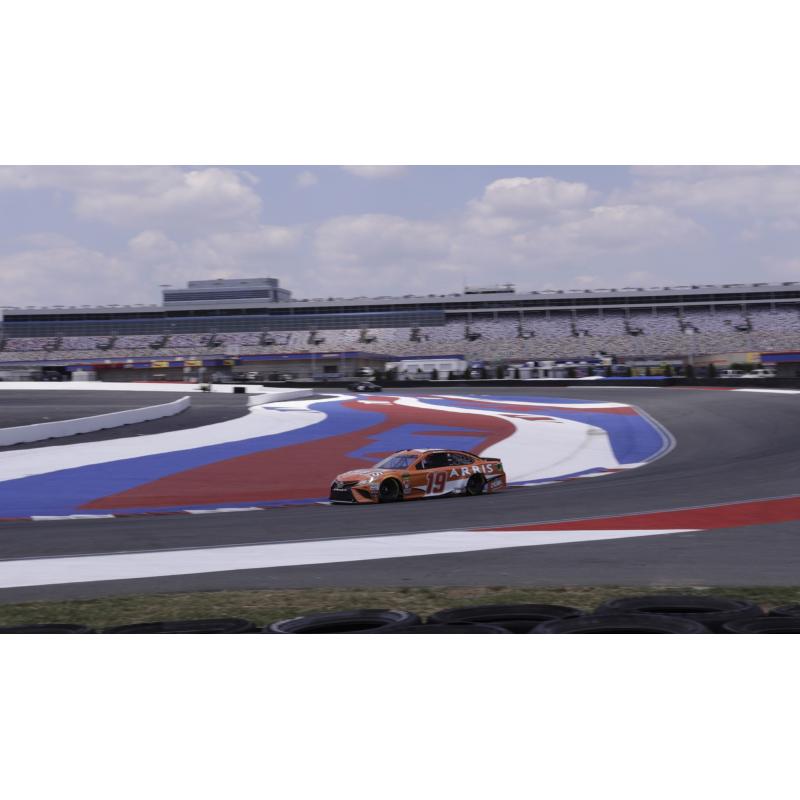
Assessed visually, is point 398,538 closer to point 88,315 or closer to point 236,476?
point 236,476

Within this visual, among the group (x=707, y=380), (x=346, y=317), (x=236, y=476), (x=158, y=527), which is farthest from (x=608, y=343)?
(x=158, y=527)

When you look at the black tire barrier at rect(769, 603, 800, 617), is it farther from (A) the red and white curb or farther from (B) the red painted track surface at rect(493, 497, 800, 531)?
(B) the red painted track surface at rect(493, 497, 800, 531)

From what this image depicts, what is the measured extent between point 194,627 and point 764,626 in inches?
191

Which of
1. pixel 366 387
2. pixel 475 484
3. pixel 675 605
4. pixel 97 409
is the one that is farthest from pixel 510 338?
pixel 675 605

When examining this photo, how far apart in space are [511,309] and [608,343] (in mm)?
19446

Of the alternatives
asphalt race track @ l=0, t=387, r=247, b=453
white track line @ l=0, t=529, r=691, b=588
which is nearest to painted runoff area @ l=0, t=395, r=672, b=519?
asphalt race track @ l=0, t=387, r=247, b=453

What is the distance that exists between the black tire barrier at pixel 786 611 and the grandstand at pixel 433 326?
88769mm

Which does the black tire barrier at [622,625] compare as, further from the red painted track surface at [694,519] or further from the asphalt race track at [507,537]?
the red painted track surface at [694,519]

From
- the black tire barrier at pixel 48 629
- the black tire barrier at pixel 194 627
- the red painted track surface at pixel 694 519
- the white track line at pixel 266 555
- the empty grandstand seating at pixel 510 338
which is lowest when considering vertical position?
the white track line at pixel 266 555

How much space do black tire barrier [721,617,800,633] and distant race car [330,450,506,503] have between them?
10.0 meters

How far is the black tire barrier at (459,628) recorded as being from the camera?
25.8 ft

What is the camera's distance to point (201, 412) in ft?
126

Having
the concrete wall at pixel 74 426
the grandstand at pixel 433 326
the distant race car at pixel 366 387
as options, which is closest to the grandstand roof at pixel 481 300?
the grandstand at pixel 433 326

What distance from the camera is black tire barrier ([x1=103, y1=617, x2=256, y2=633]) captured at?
8.21 m
